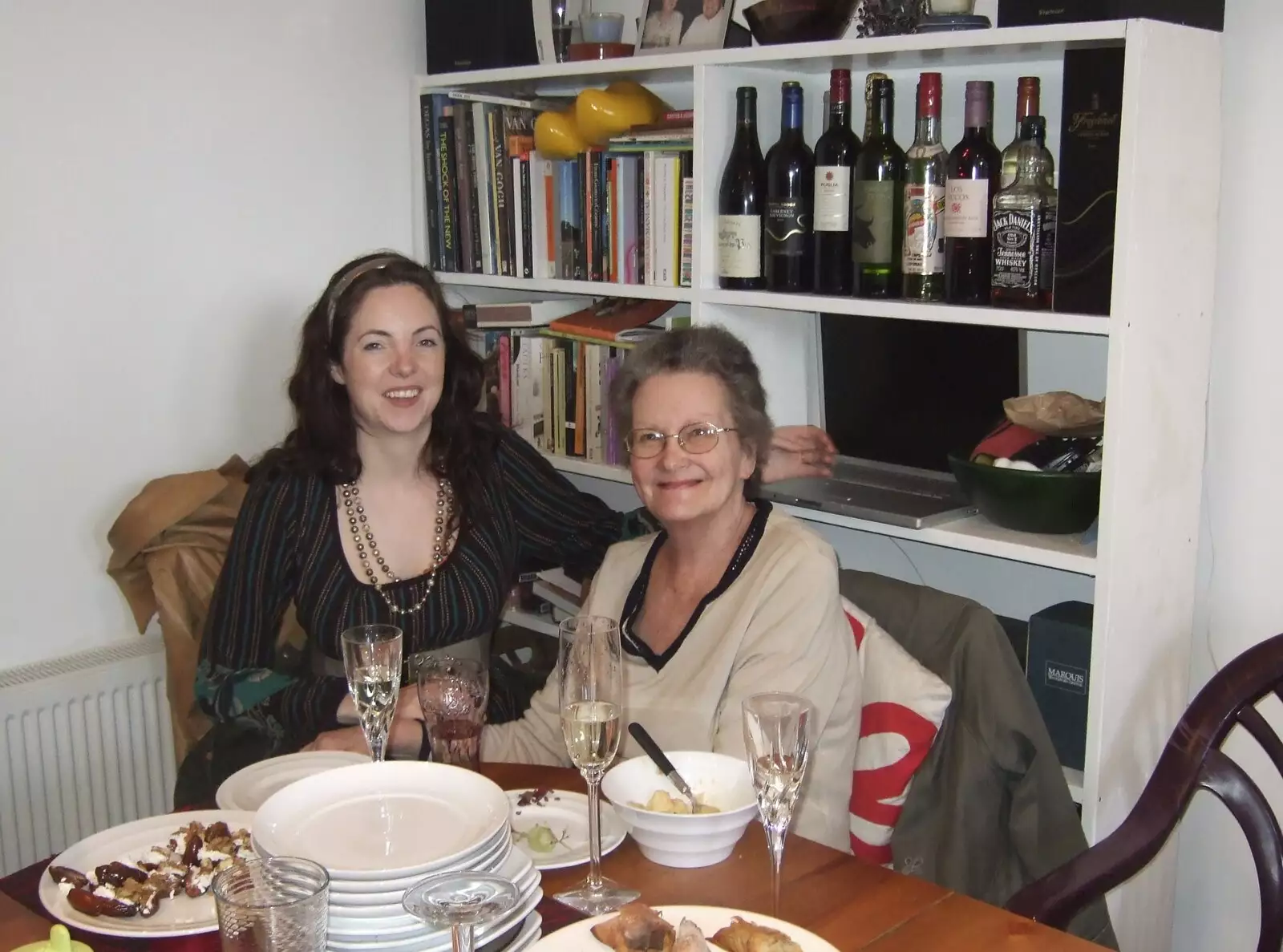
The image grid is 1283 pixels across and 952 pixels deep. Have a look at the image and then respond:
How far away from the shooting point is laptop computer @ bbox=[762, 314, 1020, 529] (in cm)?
226

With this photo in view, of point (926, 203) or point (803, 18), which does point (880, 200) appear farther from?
point (803, 18)

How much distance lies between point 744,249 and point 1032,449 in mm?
606

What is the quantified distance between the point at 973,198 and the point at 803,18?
467 mm

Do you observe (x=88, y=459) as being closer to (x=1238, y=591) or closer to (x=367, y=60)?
(x=367, y=60)

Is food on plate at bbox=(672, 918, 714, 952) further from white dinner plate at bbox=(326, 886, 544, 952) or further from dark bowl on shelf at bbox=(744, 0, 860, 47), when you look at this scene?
dark bowl on shelf at bbox=(744, 0, 860, 47)

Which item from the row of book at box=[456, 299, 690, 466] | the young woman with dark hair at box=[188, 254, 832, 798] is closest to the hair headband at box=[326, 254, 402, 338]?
Answer: the young woman with dark hair at box=[188, 254, 832, 798]

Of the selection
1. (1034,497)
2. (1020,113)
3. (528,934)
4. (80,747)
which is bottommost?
(80,747)

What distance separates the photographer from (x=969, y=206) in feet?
6.52

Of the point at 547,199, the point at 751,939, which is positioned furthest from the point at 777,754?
the point at 547,199

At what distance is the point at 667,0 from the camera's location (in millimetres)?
2479

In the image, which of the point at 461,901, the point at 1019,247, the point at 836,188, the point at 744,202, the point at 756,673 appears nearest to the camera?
the point at 461,901

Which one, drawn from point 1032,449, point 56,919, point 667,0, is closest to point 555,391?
point 667,0

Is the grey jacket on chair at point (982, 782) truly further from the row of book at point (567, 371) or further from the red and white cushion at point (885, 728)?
the row of book at point (567, 371)

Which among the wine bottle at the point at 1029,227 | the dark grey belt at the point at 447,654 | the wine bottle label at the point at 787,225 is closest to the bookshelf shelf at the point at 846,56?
the wine bottle at the point at 1029,227
